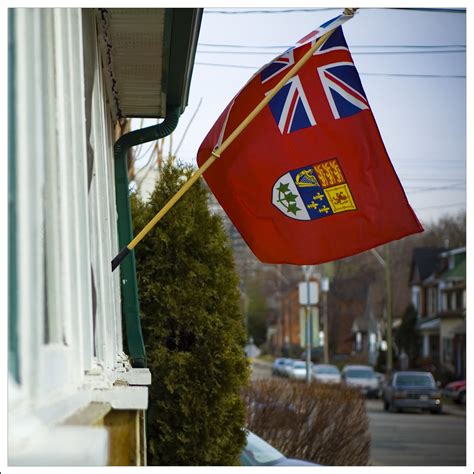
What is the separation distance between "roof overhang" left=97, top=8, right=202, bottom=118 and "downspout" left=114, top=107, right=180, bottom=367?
0.50 feet

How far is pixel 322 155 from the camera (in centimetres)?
541

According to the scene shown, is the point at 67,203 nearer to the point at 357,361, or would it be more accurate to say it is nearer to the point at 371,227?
the point at 371,227

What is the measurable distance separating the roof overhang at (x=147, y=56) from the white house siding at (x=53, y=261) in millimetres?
1380

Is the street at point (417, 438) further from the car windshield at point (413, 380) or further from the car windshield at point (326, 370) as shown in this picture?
the car windshield at point (326, 370)

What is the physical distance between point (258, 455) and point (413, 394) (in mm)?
26930

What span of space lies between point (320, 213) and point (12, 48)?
3.45 m

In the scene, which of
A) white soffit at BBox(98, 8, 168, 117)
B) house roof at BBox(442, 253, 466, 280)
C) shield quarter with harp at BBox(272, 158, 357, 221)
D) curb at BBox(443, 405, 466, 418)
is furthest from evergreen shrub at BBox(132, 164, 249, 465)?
house roof at BBox(442, 253, 466, 280)

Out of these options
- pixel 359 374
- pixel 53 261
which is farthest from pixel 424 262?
pixel 53 261

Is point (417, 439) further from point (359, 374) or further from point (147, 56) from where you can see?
point (147, 56)

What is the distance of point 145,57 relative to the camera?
5441mm

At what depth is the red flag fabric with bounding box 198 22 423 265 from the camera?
5438 millimetres

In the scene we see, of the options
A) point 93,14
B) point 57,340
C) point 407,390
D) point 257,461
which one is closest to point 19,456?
point 57,340

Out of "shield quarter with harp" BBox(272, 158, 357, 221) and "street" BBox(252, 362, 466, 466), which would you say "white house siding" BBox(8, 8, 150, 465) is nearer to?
"shield quarter with harp" BBox(272, 158, 357, 221)

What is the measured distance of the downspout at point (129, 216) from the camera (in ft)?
21.3
